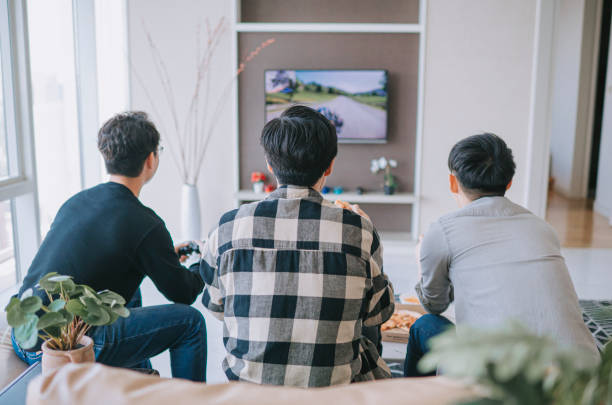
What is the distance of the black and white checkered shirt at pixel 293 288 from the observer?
4.18ft

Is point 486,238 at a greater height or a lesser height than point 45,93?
lesser

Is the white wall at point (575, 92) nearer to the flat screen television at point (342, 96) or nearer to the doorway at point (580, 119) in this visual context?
the doorway at point (580, 119)

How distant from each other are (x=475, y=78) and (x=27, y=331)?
403cm

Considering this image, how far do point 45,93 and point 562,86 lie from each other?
20.7ft

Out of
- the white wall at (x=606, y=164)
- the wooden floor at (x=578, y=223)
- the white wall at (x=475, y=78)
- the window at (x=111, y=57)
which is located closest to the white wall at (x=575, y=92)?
the wooden floor at (x=578, y=223)

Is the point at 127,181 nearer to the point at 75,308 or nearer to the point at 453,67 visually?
the point at 75,308

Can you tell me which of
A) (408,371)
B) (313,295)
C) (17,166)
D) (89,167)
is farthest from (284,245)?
(89,167)

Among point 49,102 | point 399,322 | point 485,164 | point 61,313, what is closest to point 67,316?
point 61,313

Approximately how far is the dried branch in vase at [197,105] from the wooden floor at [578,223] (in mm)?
3145

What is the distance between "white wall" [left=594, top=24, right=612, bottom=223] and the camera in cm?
590

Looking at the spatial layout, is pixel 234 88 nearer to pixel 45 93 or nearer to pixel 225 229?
pixel 45 93

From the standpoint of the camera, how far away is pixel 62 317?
120 centimetres

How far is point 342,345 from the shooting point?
4.32ft

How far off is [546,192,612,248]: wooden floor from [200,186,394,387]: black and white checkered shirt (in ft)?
13.3
